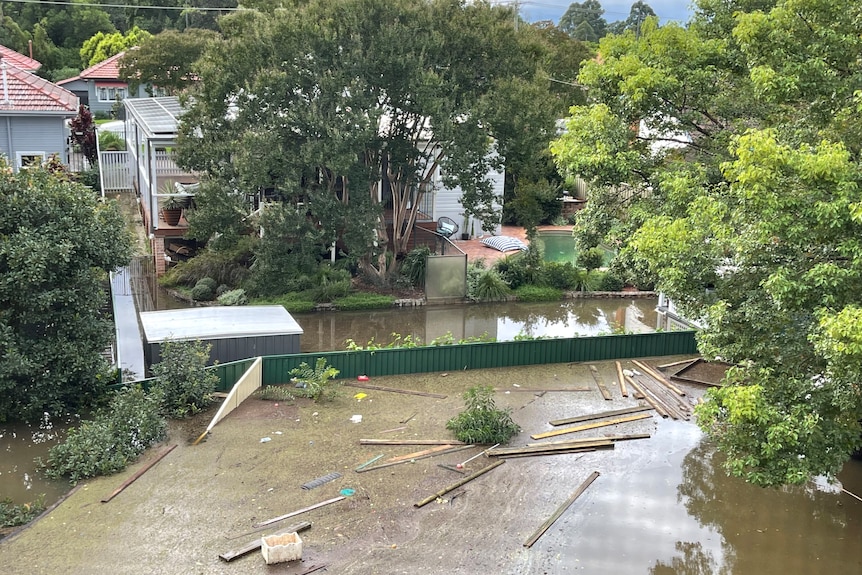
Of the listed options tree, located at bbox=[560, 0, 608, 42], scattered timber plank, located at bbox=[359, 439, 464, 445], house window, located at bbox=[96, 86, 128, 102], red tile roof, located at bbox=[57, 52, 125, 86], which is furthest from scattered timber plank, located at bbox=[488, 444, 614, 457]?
tree, located at bbox=[560, 0, 608, 42]

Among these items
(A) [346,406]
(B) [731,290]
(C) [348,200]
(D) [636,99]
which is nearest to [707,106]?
(D) [636,99]

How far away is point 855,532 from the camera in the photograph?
46.3ft

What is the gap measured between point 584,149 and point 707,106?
3.07m

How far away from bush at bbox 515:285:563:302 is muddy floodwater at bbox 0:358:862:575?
10970mm

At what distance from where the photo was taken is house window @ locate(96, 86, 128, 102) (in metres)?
56.0

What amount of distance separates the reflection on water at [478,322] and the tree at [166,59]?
19632 millimetres

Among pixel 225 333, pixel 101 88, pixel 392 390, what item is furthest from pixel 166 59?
pixel 392 390

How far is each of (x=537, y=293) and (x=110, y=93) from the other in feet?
135

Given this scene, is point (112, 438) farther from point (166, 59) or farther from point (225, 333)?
point (166, 59)

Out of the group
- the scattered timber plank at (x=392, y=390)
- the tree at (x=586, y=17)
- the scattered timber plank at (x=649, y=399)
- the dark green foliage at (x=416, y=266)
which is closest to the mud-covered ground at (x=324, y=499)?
the scattered timber plank at (x=392, y=390)

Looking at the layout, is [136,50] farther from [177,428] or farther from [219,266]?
[177,428]

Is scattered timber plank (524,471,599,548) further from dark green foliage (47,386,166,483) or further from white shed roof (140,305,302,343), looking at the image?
white shed roof (140,305,302,343)

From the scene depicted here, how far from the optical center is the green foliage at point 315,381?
18.9 meters

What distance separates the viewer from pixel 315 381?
18969mm
